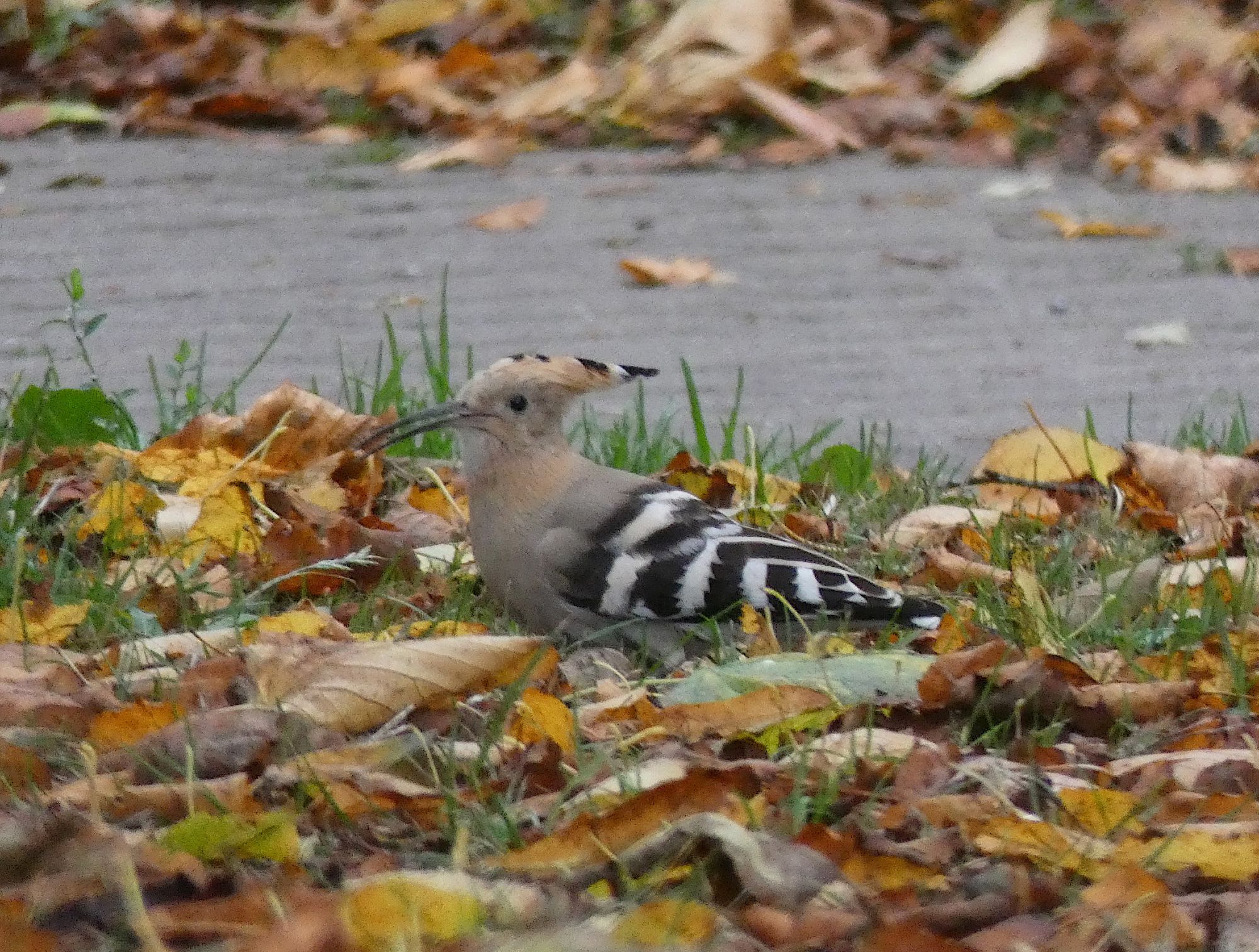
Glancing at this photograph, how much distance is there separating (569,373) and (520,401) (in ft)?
0.35

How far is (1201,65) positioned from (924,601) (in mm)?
5761

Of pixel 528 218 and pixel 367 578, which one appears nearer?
pixel 367 578

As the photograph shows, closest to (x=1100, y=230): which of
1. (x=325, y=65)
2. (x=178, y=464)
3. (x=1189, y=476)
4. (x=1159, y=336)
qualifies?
(x=1159, y=336)

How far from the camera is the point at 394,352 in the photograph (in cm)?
497

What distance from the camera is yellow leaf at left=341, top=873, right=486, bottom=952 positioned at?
7.02 feet

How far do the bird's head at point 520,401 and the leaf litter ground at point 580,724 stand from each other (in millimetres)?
262

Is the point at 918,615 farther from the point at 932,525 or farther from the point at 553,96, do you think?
the point at 553,96

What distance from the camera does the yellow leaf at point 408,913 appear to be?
2.14 metres

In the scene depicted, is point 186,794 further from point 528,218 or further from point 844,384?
point 528,218

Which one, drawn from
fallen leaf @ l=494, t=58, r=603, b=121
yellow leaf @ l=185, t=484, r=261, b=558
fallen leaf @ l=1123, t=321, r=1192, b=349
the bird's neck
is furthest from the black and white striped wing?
fallen leaf @ l=494, t=58, r=603, b=121

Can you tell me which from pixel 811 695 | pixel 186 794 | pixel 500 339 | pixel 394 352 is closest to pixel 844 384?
pixel 500 339

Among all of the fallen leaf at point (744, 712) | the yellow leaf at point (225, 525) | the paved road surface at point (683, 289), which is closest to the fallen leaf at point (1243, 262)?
the paved road surface at point (683, 289)

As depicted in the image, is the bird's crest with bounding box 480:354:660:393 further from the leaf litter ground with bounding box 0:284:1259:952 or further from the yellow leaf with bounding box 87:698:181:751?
the yellow leaf with bounding box 87:698:181:751

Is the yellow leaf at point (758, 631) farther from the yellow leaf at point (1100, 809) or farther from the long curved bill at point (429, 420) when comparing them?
the yellow leaf at point (1100, 809)
